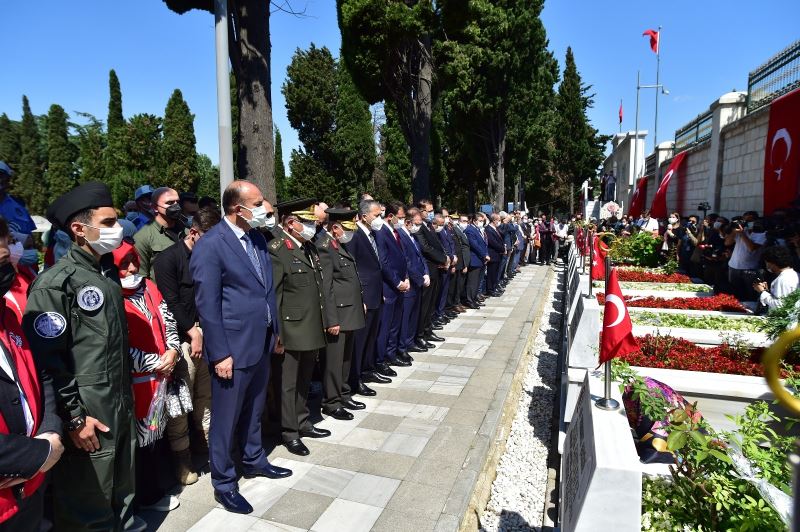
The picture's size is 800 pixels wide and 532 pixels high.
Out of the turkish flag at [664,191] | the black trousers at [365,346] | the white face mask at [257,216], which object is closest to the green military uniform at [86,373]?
the white face mask at [257,216]

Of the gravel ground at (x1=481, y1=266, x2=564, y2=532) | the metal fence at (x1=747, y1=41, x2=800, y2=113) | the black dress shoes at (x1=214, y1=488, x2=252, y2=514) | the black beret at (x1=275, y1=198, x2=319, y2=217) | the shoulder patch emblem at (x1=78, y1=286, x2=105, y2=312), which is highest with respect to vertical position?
the metal fence at (x1=747, y1=41, x2=800, y2=113)

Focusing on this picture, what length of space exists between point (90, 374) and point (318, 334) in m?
1.84

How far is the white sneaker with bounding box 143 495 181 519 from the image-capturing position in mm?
3152

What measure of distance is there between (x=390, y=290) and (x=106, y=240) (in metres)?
3.77

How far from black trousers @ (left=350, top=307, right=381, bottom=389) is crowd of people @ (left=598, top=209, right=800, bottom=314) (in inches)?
169

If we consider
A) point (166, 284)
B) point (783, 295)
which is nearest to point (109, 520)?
point (166, 284)

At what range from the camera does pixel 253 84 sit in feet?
19.0

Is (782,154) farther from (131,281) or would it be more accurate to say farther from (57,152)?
(57,152)

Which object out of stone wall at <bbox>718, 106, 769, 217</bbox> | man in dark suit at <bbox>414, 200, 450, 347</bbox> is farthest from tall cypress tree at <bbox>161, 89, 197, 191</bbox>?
stone wall at <bbox>718, 106, 769, 217</bbox>

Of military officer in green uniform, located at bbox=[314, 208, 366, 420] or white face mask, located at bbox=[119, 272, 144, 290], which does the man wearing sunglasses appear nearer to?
white face mask, located at bbox=[119, 272, 144, 290]

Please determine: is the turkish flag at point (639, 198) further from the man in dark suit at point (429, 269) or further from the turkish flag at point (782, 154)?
the man in dark suit at point (429, 269)

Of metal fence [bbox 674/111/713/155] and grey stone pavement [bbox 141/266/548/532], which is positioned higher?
metal fence [bbox 674/111/713/155]

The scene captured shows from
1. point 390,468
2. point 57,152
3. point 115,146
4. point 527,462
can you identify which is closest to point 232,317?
point 390,468

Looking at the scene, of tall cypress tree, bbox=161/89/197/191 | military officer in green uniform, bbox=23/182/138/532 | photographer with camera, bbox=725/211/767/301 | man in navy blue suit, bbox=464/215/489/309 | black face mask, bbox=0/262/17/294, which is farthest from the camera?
tall cypress tree, bbox=161/89/197/191
